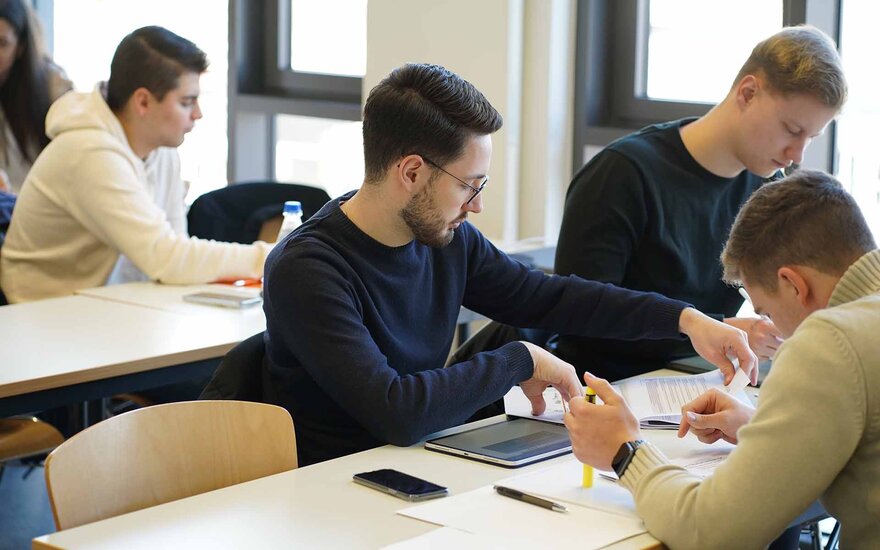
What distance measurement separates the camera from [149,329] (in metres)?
2.77

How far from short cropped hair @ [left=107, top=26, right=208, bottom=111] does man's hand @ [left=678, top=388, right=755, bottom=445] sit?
6.91ft

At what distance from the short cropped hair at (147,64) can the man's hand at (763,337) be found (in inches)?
75.8

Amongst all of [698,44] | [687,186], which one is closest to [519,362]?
[687,186]

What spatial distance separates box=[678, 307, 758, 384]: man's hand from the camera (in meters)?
2.08

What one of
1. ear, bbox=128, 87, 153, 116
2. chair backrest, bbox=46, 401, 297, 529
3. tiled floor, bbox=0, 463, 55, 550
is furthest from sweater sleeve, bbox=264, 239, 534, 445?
tiled floor, bbox=0, 463, 55, 550

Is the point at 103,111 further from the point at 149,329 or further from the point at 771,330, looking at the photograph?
the point at 771,330

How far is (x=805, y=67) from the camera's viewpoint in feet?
7.74

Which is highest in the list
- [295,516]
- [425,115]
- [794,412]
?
[425,115]

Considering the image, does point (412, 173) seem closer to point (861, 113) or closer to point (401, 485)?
point (401, 485)

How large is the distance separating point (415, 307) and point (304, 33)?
3.31 metres

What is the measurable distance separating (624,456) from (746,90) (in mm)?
1206

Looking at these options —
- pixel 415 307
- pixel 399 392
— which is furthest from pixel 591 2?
pixel 399 392

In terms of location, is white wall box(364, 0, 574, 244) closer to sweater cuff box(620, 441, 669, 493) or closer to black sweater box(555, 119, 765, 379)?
black sweater box(555, 119, 765, 379)

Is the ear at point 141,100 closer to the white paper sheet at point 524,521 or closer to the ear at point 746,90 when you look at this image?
the ear at point 746,90
